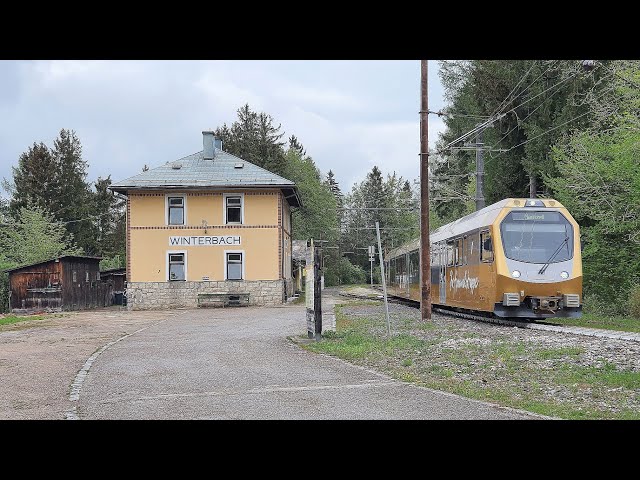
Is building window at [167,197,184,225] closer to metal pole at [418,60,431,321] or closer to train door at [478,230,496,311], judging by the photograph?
metal pole at [418,60,431,321]

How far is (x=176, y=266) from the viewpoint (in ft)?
117

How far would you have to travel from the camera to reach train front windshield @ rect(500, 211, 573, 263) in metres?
18.0

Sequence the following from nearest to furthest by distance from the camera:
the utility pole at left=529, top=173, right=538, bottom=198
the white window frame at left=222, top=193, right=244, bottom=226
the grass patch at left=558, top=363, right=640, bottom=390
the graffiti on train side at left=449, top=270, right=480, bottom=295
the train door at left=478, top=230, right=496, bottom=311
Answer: the grass patch at left=558, top=363, right=640, bottom=390
the train door at left=478, top=230, right=496, bottom=311
the graffiti on train side at left=449, top=270, right=480, bottom=295
the utility pole at left=529, top=173, right=538, bottom=198
the white window frame at left=222, top=193, right=244, bottom=226

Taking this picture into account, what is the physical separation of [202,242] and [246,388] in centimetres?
2652

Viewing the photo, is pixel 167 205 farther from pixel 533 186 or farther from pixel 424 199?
pixel 424 199

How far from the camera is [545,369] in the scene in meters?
10.3

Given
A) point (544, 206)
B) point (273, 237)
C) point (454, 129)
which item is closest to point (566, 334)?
point (544, 206)

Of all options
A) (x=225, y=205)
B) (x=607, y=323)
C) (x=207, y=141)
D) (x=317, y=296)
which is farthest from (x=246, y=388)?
(x=207, y=141)

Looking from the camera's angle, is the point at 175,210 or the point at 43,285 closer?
the point at 43,285

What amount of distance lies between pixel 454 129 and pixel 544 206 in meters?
28.3

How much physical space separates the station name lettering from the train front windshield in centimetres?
1941

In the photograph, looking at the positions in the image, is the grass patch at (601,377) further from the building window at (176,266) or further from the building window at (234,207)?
the building window at (176,266)

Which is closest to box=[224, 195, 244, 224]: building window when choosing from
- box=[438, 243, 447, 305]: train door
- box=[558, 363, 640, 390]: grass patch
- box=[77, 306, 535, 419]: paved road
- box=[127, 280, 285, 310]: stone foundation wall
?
box=[127, 280, 285, 310]: stone foundation wall
